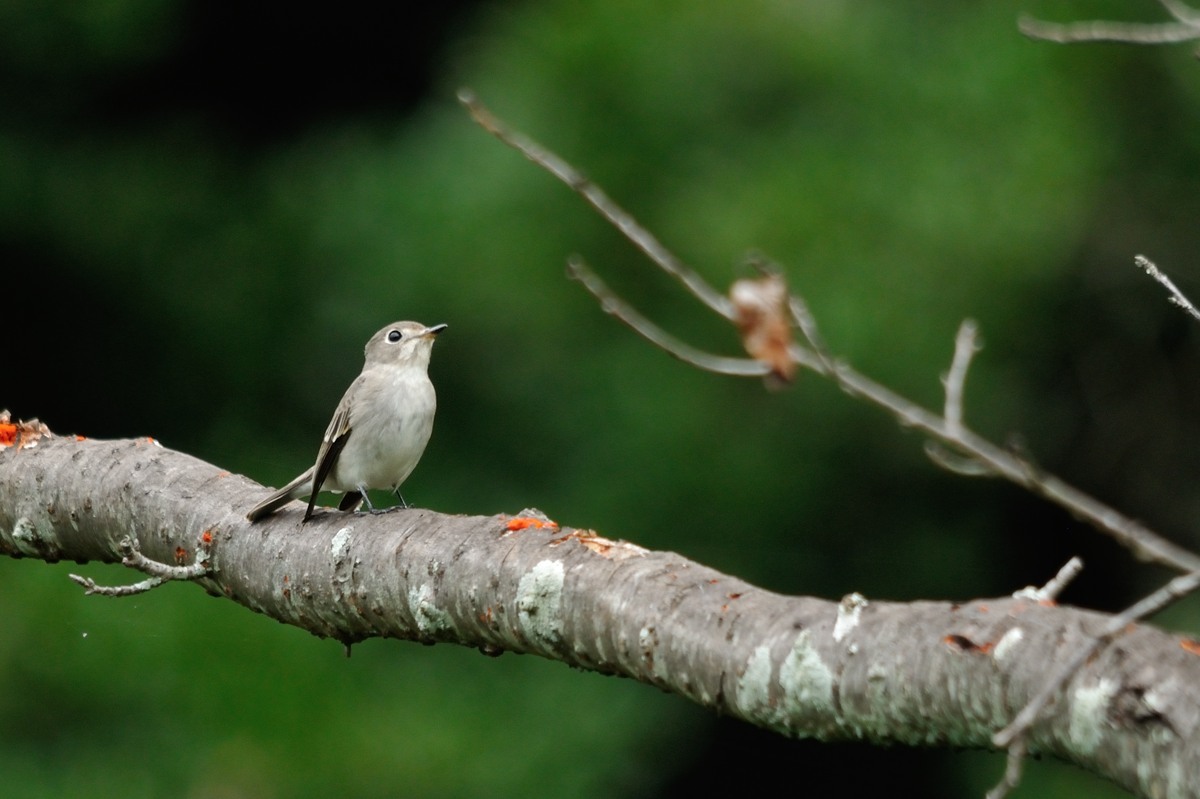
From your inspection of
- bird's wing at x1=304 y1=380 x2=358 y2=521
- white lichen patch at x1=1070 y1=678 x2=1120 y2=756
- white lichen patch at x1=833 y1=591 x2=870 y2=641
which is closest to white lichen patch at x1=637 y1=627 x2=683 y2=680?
white lichen patch at x1=833 y1=591 x2=870 y2=641

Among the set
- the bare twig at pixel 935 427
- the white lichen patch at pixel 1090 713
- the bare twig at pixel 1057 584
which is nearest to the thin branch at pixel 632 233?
the bare twig at pixel 935 427

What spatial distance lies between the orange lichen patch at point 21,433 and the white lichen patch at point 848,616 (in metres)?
2.51

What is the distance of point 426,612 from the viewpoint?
2666mm

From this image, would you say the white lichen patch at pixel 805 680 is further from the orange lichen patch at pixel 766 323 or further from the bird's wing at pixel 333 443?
the bird's wing at pixel 333 443

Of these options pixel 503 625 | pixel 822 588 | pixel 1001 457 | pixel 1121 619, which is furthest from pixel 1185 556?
pixel 822 588

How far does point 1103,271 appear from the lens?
7.22 m

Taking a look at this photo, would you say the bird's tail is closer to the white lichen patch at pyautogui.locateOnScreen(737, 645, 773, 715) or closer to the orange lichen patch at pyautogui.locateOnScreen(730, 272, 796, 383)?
the white lichen patch at pyautogui.locateOnScreen(737, 645, 773, 715)

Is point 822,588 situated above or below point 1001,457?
below

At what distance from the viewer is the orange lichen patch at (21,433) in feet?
12.4

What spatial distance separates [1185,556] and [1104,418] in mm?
6560

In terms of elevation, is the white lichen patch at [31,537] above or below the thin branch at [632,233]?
below

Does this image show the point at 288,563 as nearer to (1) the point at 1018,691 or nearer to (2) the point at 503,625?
(2) the point at 503,625

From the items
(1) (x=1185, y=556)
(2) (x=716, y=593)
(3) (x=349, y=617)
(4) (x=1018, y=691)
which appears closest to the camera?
(1) (x=1185, y=556)

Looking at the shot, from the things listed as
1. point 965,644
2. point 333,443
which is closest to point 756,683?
point 965,644
